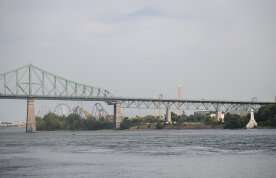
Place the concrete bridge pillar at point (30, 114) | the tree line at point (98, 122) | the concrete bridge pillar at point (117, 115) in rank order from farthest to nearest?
the tree line at point (98, 122) → the concrete bridge pillar at point (117, 115) → the concrete bridge pillar at point (30, 114)

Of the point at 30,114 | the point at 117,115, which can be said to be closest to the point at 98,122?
the point at 117,115

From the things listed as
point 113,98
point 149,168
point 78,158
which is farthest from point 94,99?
point 149,168

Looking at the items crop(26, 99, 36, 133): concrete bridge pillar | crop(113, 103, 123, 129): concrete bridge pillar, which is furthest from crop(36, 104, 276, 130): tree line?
crop(26, 99, 36, 133): concrete bridge pillar

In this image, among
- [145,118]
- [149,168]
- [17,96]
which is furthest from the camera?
[145,118]

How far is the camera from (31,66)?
446 ft

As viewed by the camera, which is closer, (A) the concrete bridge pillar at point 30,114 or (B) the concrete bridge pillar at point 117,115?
(A) the concrete bridge pillar at point 30,114

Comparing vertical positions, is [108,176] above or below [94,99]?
below

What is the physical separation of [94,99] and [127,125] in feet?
77.6

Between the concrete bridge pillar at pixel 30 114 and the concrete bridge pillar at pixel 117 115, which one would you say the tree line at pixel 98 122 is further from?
the concrete bridge pillar at pixel 30 114

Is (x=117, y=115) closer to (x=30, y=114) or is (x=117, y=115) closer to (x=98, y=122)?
(x=98, y=122)

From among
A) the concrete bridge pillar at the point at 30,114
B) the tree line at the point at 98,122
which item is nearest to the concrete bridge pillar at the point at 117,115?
the tree line at the point at 98,122

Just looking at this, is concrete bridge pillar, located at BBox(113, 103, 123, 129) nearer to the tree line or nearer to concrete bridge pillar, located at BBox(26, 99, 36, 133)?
the tree line

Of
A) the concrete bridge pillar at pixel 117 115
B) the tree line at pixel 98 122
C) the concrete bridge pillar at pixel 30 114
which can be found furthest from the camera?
the tree line at pixel 98 122

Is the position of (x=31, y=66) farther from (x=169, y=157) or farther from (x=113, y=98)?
(x=169, y=157)
